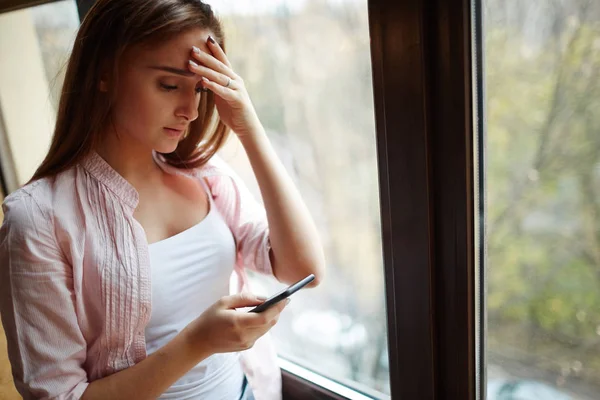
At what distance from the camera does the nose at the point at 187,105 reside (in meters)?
0.77

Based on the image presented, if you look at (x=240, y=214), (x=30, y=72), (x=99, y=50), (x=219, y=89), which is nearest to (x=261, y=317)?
(x=240, y=214)

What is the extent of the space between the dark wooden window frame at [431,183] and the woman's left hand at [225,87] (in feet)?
0.77

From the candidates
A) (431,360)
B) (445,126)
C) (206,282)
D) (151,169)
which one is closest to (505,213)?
(445,126)

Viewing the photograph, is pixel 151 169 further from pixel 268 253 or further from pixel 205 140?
pixel 268 253

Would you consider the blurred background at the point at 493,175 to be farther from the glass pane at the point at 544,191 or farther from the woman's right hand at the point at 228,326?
the woman's right hand at the point at 228,326

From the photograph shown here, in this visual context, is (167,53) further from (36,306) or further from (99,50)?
(36,306)

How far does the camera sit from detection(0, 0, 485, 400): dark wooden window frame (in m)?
0.68

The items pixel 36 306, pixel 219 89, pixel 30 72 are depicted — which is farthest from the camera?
pixel 30 72

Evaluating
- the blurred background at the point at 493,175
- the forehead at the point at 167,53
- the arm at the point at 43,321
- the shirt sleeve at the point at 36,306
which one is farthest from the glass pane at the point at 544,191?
the shirt sleeve at the point at 36,306

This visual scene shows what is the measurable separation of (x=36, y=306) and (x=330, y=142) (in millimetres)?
589

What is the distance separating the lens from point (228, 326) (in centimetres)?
71

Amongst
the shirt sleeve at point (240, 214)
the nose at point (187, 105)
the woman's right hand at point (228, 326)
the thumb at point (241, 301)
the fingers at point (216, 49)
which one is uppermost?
the fingers at point (216, 49)

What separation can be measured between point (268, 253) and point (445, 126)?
400 mm

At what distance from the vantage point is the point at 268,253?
0.89m
